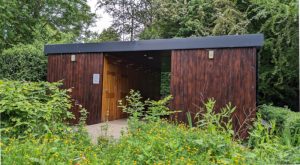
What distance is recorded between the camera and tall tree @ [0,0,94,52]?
11.3m

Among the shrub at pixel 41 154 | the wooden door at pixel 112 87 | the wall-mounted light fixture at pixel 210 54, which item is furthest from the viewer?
the wooden door at pixel 112 87

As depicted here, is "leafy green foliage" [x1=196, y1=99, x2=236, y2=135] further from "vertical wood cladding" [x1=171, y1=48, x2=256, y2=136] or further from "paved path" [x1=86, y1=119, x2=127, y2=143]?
"paved path" [x1=86, y1=119, x2=127, y2=143]

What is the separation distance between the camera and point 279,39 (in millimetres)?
9586

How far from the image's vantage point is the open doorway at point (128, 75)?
8258mm

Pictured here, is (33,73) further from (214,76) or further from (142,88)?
(214,76)

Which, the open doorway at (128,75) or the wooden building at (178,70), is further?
the open doorway at (128,75)

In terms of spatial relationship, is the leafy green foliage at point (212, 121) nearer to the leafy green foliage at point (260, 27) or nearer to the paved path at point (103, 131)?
the paved path at point (103, 131)

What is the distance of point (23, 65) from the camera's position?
9.41 m

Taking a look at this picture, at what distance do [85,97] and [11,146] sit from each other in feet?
15.1

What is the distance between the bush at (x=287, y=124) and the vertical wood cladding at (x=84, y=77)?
14.2ft

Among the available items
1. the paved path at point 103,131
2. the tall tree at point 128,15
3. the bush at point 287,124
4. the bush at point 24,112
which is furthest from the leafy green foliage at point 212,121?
the tall tree at point 128,15

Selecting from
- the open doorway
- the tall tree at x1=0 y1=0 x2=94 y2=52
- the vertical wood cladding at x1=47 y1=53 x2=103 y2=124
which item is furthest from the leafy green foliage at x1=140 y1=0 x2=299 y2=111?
the vertical wood cladding at x1=47 y1=53 x2=103 y2=124

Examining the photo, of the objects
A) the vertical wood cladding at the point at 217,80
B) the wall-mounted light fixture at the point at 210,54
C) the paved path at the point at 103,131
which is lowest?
the paved path at the point at 103,131

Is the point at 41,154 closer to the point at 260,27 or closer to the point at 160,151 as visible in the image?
the point at 160,151
